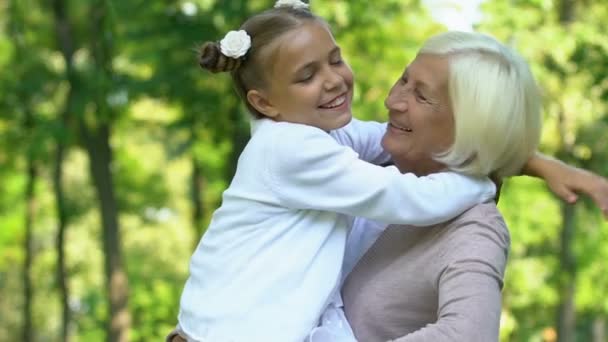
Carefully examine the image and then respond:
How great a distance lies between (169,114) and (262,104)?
14743mm

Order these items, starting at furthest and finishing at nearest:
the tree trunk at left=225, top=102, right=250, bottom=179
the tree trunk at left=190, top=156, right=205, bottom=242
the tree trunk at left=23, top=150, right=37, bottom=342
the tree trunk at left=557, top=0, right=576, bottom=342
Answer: the tree trunk at left=23, top=150, right=37, bottom=342 → the tree trunk at left=190, top=156, right=205, bottom=242 → the tree trunk at left=557, top=0, right=576, bottom=342 → the tree trunk at left=225, top=102, right=250, bottom=179

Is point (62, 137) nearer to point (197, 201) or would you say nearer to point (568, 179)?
point (197, 201)

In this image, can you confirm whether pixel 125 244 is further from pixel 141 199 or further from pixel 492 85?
pixel 492 85

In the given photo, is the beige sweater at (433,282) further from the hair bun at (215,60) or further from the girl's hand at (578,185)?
the hair bun at (215,60)

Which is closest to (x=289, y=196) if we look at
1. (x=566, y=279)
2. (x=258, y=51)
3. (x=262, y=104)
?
(x=262, y=104)

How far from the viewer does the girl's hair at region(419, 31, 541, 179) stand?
2.27 metres

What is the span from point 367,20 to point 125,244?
10502mm

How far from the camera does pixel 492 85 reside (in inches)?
89.6

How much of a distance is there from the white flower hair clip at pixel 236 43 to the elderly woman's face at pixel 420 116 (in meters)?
0.37

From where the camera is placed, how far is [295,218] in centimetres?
235

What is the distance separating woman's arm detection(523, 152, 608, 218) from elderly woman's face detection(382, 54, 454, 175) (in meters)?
0.24

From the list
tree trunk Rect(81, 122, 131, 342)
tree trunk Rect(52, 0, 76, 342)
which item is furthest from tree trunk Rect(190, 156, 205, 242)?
tree trunk Rect(81, 122, 131, 342)

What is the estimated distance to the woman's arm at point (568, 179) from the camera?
2.28 meters

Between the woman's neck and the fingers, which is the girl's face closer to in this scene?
the woman's neck
